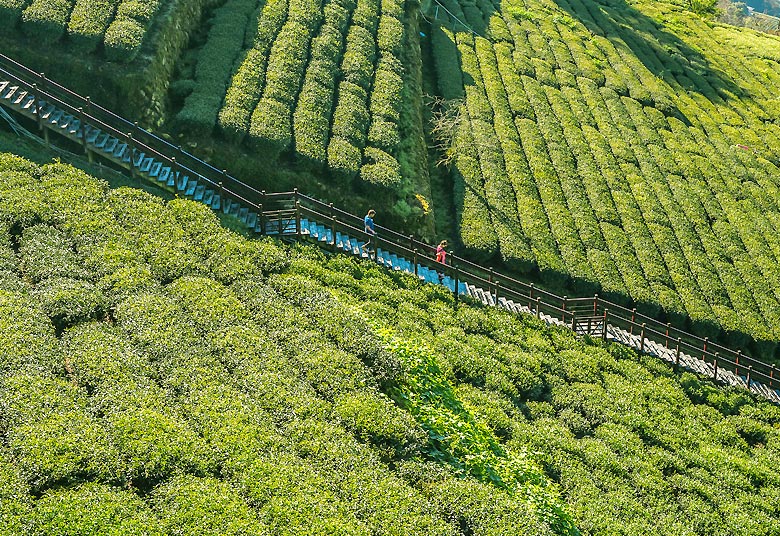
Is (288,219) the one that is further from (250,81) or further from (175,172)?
(250,81)

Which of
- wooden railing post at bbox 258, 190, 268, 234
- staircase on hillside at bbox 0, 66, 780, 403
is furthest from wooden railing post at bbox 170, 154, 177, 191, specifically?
wooden railing post at bbox 258, 190, 268, 234

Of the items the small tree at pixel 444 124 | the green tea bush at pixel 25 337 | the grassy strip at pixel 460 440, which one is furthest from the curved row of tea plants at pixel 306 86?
the green tea bush at pixel 25 337

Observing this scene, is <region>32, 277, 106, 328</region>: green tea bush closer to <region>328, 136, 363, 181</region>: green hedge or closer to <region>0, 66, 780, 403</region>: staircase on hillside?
<region>0, 66, 780, 403</region>: staircase on hillside

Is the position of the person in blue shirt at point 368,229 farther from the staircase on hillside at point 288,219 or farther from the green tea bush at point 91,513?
the green tea bush at point 91,513

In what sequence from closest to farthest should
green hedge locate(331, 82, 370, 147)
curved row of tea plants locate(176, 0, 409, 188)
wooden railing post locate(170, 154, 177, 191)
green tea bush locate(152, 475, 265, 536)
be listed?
green tea bush locate(152, 475, 265, 536), wooden railing post locate(170, 154, 177, 191), curved row of tea plants locate(176, 0, 409, 188), green hedge locate(331, 82, 370, 147)

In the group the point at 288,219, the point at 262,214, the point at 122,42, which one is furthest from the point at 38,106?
the point at 288,219

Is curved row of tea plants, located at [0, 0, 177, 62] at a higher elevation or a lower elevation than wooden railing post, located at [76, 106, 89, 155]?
higher

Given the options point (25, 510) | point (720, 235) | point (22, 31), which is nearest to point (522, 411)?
point (25, 510)
